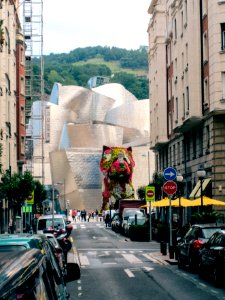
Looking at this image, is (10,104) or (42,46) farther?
(42,46)

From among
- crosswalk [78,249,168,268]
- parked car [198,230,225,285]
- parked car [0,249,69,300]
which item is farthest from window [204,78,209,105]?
parked car [0,249,69,300]

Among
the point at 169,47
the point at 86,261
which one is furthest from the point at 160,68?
the point at 86,261

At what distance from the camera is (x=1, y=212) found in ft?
184

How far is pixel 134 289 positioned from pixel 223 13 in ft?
95.9

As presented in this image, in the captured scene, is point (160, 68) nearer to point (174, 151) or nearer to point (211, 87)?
point (174, 151)

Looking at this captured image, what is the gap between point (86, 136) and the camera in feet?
519

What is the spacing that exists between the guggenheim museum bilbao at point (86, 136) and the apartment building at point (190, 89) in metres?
48.1

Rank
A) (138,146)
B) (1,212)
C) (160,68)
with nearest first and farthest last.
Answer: (1,212)
(160,68)
(138,146)

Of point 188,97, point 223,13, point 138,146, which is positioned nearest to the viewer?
point 223,13

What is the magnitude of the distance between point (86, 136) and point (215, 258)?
461ft

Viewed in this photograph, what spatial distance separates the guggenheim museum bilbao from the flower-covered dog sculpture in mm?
17316

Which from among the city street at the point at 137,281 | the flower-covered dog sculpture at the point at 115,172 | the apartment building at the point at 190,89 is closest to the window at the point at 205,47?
the apartment building at the point at 190,89

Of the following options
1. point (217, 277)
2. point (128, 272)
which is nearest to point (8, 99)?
point (128, 272)

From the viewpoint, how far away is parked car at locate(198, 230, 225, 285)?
17.7 m
